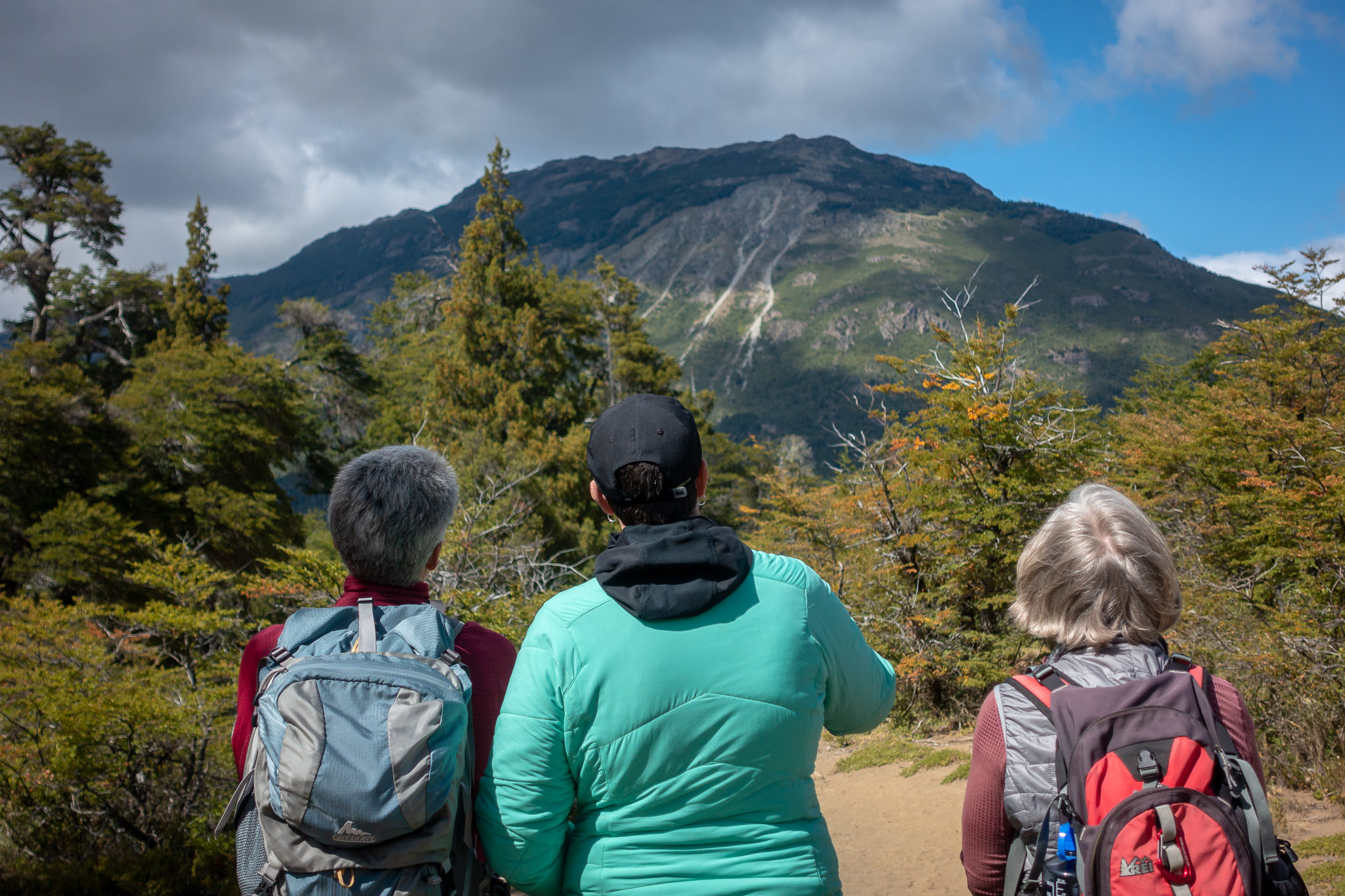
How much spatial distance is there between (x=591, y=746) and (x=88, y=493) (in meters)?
19.8

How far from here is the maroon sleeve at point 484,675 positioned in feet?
5.62

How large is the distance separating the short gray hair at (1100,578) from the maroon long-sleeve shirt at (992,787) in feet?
0.60

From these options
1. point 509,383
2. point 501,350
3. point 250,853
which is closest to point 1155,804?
point 250,853

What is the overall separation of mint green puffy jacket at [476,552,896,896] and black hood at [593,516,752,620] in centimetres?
4

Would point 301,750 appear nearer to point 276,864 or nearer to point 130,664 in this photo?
point 276,864

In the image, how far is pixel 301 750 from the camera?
1.50 m

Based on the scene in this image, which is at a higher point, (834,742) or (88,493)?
(88,493)

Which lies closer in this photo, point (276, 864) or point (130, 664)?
point (276, 864)

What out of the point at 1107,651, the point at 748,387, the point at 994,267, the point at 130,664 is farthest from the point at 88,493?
the point at 994,267

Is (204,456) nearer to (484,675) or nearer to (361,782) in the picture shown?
(484,675)

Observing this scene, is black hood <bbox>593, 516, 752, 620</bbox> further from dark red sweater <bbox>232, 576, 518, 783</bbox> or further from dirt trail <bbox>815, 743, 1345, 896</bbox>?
dirt trail <bbox>815, 743, 1345, 896</bbox>

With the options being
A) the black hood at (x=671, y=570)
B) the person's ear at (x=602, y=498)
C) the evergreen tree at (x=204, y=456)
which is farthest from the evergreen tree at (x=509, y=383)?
the black hood at (x=671, y=570)

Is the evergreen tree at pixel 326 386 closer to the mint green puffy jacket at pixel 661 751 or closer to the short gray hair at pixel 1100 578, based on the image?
the mint green puffy jacket at pixel 661 751

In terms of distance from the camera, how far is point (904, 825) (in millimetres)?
6609
